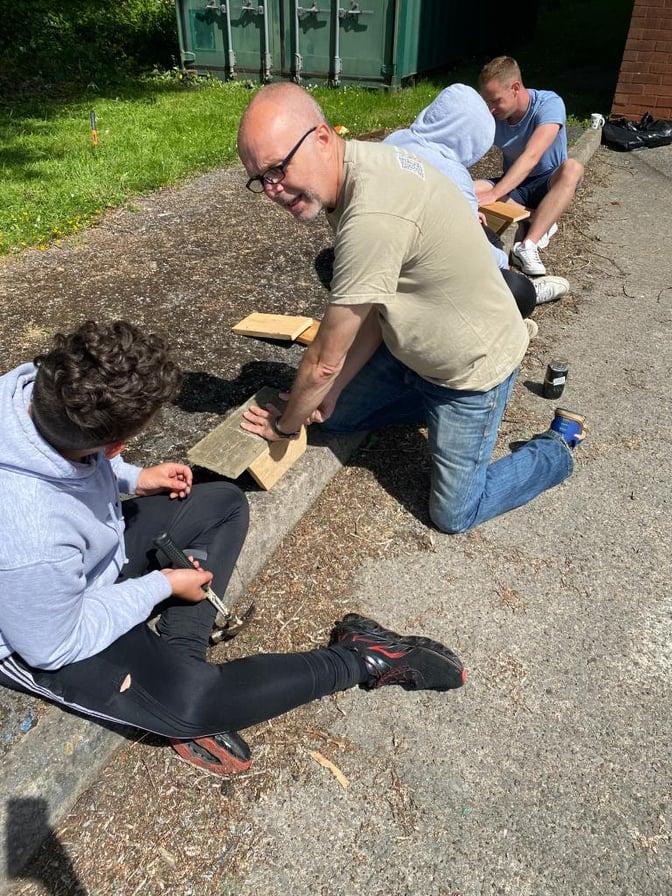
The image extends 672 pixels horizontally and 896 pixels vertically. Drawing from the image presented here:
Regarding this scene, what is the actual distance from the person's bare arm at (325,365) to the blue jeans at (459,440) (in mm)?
85

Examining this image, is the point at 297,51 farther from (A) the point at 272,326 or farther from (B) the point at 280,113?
(B) the point at 280,113

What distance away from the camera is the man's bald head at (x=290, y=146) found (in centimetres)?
230

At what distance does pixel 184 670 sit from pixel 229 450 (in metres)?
1.02

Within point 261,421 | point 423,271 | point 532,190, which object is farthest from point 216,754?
point 532,190

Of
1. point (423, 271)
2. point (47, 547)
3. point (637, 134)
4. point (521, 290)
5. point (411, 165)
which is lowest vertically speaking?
point (637, 134)

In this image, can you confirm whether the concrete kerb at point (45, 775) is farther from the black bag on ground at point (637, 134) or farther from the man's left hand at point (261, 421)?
the black bag on ground at point (637, 134)

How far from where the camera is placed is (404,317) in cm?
279

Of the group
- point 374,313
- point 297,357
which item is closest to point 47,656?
point 374,313

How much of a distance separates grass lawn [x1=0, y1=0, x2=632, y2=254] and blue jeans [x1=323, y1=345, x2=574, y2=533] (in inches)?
136

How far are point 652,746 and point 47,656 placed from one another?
1937 millimetres

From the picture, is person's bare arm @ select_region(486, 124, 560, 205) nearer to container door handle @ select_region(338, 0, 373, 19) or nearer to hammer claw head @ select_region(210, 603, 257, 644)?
hammer claw head @ select_region(210, 603, 257, 644)

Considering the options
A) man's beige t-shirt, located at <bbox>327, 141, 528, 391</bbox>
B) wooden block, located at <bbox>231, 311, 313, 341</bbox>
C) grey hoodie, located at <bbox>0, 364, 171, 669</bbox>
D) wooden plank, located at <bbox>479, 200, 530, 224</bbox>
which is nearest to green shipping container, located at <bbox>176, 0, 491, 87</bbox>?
wooden plank, located at <bbox>479, 200, 530, 224</bbox>

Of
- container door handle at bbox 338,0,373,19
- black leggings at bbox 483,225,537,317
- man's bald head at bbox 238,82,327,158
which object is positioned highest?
man's bald head at bbox 238,82,327,158

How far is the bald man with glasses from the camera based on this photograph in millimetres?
2361
